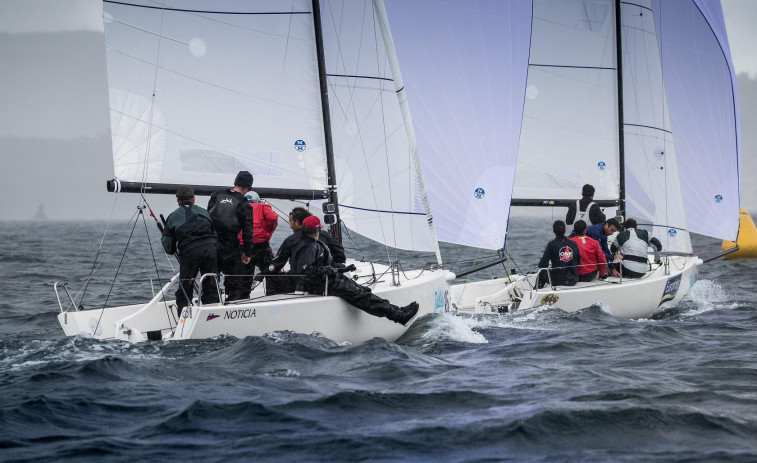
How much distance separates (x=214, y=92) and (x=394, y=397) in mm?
4974

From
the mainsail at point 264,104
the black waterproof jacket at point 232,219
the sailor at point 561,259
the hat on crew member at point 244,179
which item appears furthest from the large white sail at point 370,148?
the black waterproof jacket at point 232,219

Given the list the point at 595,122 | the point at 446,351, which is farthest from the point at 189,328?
the point at 595,122

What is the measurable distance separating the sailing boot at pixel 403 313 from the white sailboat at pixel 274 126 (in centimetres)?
18

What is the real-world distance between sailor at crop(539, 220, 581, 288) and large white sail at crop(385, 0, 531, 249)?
0.67m

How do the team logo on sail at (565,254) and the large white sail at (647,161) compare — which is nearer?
the team logo on sail at (565,254)

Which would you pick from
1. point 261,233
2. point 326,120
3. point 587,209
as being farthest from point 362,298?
point 587,209

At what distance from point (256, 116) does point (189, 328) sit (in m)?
3.04

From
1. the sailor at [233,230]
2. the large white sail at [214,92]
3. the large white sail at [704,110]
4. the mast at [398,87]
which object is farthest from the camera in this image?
the large white sail at [704,110]

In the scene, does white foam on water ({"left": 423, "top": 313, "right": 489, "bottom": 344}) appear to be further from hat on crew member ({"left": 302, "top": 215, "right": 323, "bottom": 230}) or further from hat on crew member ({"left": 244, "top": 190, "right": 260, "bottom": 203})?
hat on crew member ({"left": 244, "top": 190, "right": 260, "bottom": 203})

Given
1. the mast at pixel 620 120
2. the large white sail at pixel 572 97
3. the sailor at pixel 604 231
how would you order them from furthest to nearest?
the mast at pixel 620 120 → the large white sail at pixel 572 97 → the sailor at pixel 604 231

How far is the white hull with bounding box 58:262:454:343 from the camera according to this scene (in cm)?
774

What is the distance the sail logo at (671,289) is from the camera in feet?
40.5

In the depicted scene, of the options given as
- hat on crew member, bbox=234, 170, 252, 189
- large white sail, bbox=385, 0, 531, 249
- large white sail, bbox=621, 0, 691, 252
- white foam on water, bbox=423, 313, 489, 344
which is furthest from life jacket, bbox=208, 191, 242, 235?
large white sail, bbox=621, 0, 691, 252

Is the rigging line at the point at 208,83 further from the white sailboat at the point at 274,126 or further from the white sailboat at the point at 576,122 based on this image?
the white sailboat at the point at 576,122
